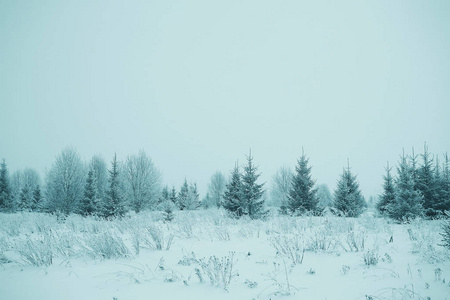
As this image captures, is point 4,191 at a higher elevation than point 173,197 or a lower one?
higher

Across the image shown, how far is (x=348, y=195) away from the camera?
2039cm

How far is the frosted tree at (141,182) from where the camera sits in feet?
104

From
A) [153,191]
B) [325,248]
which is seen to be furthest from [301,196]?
[153,191]

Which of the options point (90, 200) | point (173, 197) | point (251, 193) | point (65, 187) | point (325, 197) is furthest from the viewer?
point (325, 197)

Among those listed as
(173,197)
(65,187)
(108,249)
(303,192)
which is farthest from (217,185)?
(108,249)

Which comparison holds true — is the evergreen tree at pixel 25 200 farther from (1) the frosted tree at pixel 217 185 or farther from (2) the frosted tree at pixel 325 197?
(2) the frosted tree at pixel 325 197

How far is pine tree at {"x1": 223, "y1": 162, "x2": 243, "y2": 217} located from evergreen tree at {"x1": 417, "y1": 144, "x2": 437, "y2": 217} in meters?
13.1

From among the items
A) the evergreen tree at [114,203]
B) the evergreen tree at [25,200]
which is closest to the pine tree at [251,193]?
the evergreen tree at [114,203]

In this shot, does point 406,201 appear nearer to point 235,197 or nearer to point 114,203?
point 235,197

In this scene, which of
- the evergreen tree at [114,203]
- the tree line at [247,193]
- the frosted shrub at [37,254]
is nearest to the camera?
the frosted shrub at [37,254]

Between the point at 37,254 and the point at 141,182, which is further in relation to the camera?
the point at 141,182

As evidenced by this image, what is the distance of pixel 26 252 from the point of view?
4016mm

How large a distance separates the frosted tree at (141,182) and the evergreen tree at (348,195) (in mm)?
24734

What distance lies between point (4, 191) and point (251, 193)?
33.9 metres
